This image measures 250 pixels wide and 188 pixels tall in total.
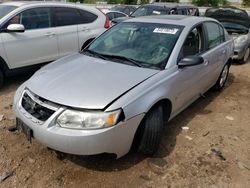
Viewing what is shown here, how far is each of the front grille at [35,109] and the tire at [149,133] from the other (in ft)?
3.21

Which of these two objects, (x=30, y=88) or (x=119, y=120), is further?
(x=30, y=88)

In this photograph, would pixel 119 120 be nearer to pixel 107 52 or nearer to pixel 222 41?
pixel 107 52

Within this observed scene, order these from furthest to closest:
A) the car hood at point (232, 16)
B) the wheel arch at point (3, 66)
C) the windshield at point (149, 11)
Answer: the windshield at point (149, 11)
the car hood at point (232, 16)
the wheel arch at point (3, 66)

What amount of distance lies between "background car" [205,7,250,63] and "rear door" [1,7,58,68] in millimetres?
5129

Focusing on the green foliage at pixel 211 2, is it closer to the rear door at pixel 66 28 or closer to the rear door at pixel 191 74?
the rear door at pixel 66 28

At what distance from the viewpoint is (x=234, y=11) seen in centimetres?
905

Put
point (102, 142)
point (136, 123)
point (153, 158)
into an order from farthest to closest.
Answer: point (153, 158), point (136, 123), point (102, 142)

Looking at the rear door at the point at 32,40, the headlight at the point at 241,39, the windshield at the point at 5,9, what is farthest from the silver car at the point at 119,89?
the headlight at the point at 241,39

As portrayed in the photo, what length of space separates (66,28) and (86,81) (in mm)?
3411

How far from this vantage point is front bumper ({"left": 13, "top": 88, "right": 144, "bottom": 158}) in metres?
2.59

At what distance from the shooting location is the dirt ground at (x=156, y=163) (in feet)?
9.43

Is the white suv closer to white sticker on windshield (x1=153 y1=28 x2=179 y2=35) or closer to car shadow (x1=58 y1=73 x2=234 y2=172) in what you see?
white sticker on windshield (x1=153 y1=28 x2=179 y2=35)

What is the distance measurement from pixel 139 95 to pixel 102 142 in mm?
627

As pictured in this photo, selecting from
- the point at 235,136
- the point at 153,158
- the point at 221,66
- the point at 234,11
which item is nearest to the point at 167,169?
the point at 153,158
